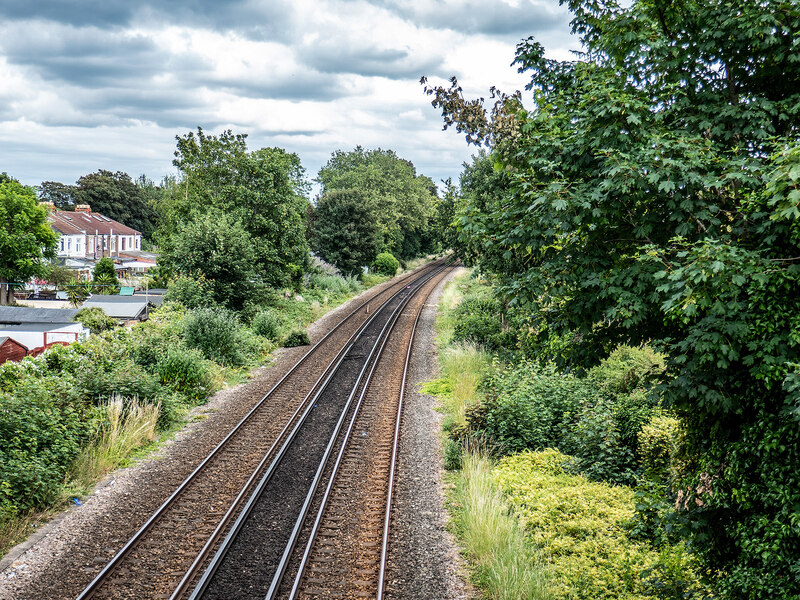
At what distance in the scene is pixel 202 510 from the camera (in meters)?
9.77

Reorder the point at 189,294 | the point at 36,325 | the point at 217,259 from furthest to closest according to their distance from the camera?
the point at 36,325 < the point at 217,259 < the point at 189,294

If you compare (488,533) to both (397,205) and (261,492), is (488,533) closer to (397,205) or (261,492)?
(261,492)

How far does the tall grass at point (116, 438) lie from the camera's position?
1091cm

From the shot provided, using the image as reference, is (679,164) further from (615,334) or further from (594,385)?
(594,385)

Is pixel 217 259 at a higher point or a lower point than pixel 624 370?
higher

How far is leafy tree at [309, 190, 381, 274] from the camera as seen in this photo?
4584cm

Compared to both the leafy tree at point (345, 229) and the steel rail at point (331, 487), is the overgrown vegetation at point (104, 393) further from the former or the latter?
the leafy tree at point (345, 229)

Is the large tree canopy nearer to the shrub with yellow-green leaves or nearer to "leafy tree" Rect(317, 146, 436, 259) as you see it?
the shrub with yellow-green leaves

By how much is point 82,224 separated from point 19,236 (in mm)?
30287

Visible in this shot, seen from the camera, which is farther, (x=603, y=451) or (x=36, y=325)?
(x=36, y=325)

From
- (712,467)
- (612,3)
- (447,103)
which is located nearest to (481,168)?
(447,103)

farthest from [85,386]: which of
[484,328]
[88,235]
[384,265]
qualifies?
[88,235]

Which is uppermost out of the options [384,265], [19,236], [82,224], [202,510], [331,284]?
[82,224]

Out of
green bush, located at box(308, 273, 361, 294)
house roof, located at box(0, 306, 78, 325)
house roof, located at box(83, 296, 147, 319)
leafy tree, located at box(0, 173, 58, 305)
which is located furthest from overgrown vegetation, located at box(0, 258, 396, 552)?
leafy tree, located at box(0, 173, 58, 305)
